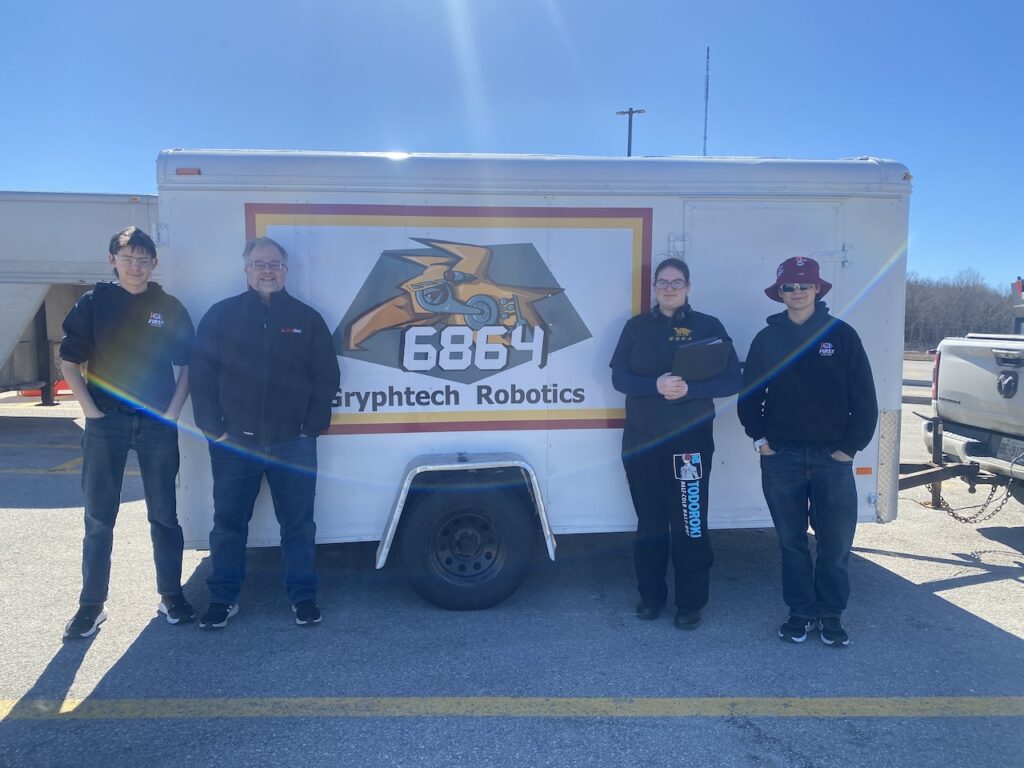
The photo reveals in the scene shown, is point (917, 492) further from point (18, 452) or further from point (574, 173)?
point (18, 452)

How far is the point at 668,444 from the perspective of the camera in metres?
3.97

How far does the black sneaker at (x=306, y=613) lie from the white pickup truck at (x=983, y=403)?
5.02 metres

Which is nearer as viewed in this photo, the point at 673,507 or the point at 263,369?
the point at 263,369

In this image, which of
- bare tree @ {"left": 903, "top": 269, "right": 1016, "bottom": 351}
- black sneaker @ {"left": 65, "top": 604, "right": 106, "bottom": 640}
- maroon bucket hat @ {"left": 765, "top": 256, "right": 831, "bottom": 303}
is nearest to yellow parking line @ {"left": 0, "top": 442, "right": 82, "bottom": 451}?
black sneaker @ {"left": 65, "top": 604, "right": 106, "bottom": 640}

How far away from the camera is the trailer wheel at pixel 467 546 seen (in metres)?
4.12

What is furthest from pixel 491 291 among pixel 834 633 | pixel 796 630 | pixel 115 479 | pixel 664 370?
pixel 834 633

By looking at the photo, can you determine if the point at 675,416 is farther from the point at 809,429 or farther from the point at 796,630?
the point at 796,630

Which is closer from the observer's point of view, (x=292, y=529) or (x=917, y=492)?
(x=292, y=529)

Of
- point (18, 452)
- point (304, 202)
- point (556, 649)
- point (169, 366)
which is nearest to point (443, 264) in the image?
point (304, 202)

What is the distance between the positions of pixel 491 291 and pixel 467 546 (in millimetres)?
1500

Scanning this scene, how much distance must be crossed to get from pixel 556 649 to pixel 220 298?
2.65 m

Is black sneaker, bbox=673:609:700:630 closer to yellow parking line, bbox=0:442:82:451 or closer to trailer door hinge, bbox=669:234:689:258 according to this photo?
trailer door hinge, bbox=669:234:689:258

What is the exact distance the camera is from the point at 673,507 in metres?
4.01

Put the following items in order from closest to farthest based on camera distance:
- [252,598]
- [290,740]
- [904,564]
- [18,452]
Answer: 1. [290,740]
2. [252,598]
3. [904,564]
4. [18,452]
